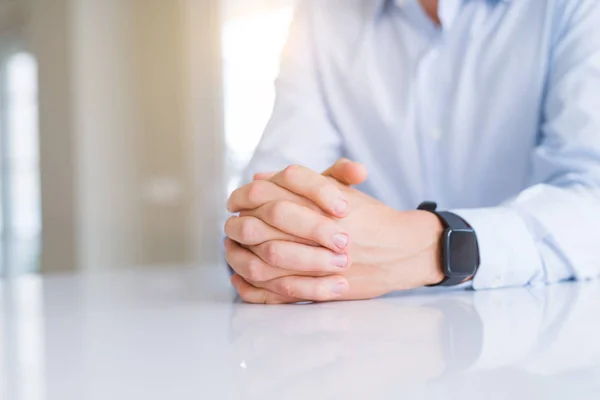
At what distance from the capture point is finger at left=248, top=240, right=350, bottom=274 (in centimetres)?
75

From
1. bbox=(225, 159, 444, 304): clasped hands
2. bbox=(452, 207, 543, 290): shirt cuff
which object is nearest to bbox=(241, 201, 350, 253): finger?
bbox=(225, 159, 444, 304): clasped hands

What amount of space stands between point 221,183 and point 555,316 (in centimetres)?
406

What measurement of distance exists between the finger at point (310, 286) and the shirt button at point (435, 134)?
732mm

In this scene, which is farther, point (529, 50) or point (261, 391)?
point (529, 50)

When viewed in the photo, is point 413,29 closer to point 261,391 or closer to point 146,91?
point 261,391

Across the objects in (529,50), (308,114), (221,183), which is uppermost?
(529,50)

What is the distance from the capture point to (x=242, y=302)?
0.82 meters

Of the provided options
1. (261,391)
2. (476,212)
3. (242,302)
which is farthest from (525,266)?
(261,391)

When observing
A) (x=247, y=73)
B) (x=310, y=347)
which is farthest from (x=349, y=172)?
(x=247, y=73)

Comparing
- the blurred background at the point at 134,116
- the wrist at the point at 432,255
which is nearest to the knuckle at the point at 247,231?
the wrist at the point at 432,255

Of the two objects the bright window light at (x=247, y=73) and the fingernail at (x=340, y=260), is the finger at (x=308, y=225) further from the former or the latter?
the bright window light at (x=247, y=73)

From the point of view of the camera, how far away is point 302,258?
0.74 meters

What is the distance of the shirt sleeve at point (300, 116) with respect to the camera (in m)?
1.36

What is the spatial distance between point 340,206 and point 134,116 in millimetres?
3871
